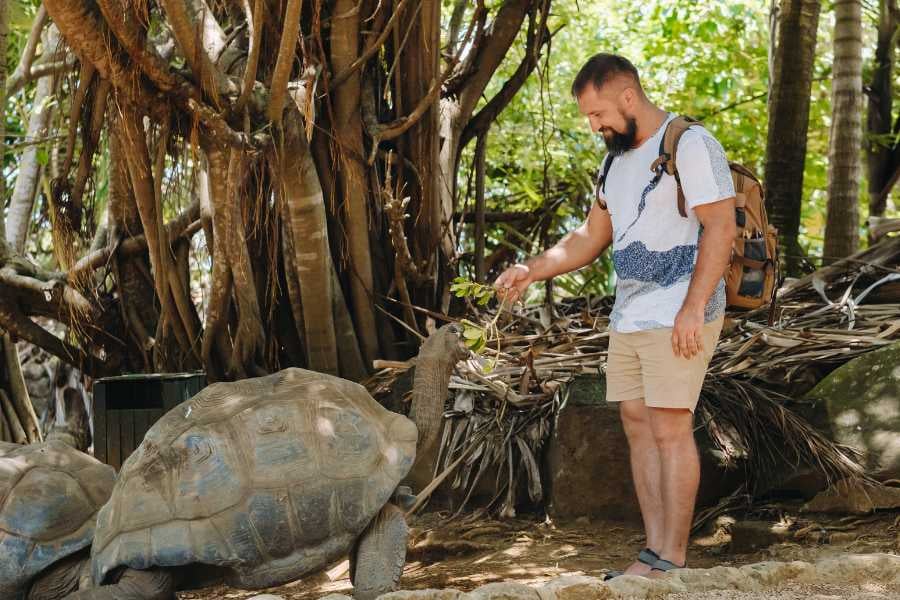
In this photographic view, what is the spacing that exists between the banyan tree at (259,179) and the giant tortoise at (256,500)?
169cm

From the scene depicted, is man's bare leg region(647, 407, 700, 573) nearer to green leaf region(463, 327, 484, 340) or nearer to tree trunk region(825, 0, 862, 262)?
green leaf region(463, 327, 484, 340)

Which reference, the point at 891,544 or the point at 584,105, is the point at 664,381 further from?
the point at 891,544

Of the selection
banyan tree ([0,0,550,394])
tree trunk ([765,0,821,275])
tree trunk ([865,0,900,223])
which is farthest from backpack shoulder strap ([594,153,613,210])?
tree trunk ([865,0,900,223])

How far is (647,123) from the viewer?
167 inches

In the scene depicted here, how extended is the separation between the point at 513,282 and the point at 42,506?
7.46ft

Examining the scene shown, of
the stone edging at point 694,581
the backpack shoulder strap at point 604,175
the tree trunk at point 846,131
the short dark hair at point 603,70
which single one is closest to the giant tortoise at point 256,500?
the stone edging at point 694,581

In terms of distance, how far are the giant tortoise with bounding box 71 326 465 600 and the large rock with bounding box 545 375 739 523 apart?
5.54ft

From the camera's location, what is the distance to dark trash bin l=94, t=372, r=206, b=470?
586 centimetres

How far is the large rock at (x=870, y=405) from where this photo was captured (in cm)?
509

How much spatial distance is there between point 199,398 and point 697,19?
36.0 feet

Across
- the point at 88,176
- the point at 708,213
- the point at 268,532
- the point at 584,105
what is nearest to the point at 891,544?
the point at 708,213

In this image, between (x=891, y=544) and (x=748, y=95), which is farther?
(x=748, y=95)

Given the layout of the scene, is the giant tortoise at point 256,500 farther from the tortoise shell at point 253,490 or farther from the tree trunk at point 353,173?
the tree trunk at point 353,173

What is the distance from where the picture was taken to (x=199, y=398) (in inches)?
175
